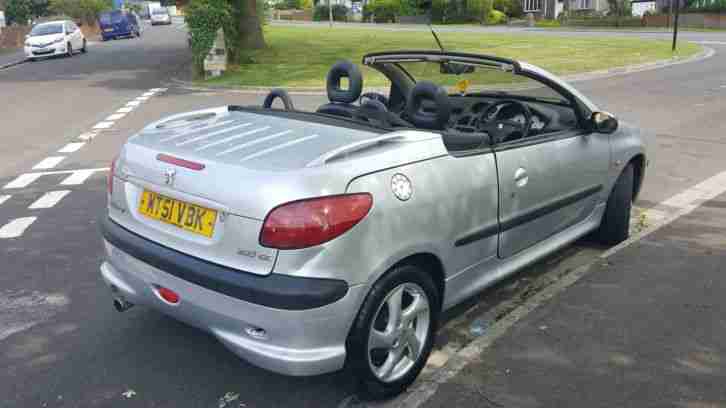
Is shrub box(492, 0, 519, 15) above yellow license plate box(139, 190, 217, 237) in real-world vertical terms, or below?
above

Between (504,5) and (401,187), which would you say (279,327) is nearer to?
(401,187)

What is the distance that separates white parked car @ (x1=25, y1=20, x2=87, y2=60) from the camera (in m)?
28.2

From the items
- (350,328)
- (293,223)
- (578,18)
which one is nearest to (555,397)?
(350,328)

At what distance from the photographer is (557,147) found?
431cm

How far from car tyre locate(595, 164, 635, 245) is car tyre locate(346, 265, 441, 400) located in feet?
7.36

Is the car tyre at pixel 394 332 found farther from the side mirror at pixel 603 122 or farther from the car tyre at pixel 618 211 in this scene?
the car tyre at pixel 618 211

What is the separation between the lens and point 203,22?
62.2 ft

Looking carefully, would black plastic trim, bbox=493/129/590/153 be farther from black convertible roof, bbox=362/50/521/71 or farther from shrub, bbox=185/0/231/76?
shrub, bbox=185/0/231/76

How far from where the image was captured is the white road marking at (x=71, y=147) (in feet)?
31.8

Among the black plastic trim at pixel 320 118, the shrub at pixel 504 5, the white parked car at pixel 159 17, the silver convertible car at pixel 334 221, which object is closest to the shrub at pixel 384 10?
the shrub at pixel 504 5

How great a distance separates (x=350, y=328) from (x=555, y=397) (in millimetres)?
1093

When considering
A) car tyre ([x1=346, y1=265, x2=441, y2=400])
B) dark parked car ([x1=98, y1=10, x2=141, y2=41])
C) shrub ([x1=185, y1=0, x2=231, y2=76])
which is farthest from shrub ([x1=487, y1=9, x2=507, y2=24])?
car tyre ([x1=346, y1=265, x2=441, y2=400])

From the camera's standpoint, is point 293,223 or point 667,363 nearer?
point 293,223

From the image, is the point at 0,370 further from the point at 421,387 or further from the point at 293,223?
the point at 421,387
